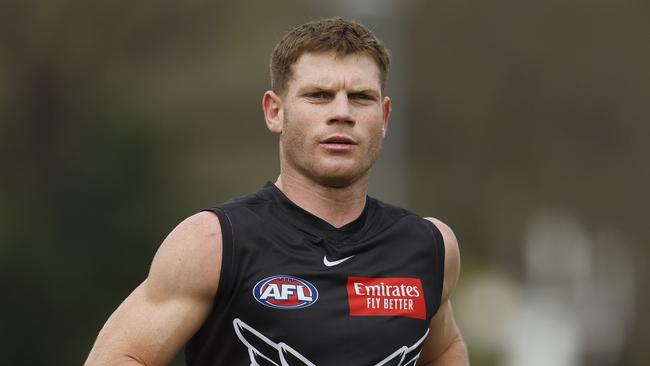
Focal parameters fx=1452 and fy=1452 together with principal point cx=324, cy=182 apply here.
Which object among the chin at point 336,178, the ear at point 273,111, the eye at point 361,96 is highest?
the eye at point 361,96

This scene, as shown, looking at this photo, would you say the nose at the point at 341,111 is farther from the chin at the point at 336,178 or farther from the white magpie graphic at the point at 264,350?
the white magpie graphic at the point at 264,350

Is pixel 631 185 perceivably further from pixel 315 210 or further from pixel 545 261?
pixel 315 210

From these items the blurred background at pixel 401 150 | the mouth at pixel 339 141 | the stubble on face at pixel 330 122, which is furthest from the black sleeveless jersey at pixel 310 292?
the blurred background at pixel 401 150

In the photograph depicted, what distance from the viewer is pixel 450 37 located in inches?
1704

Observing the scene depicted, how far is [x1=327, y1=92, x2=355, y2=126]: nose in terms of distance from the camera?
5977 millimetres

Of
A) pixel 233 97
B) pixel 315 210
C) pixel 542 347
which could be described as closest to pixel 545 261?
pixel 542 347

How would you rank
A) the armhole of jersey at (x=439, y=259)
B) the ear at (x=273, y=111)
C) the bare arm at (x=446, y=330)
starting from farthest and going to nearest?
1. the bare arm at (x=446, y=330)
2. the armhole of jersey at (x=439, y=259)
3. the ear at (x=273, y=111)

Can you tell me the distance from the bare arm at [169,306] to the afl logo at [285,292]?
0.19 meters

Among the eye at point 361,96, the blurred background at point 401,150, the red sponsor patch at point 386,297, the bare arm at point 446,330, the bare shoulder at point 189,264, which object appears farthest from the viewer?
the blurred background at point 401,150

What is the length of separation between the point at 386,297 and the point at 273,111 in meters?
0.94

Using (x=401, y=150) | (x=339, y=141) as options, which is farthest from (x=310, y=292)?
(x=401, y=150)

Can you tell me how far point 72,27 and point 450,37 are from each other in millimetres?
17714

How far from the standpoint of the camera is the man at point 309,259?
18.9 ft

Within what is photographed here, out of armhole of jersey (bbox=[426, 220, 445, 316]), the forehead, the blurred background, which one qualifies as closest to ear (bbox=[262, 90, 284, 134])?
the forehead
